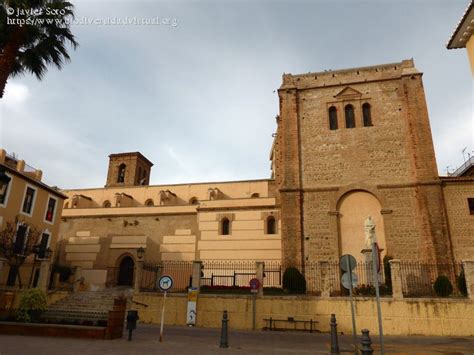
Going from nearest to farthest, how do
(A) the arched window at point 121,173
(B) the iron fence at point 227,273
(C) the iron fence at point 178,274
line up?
1. (B) the iron fence at point 227,273
2. (C) the iron fence at point 178,274
3. (A) the arched window at point 121,173

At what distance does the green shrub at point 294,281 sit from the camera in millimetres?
18250

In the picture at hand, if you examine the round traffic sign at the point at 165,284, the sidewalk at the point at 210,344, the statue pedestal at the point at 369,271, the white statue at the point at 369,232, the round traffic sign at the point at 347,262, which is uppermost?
the white statue at the point at 369,232

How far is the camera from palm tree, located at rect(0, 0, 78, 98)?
11.9 meters

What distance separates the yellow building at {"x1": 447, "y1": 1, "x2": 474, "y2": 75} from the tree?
21394mm

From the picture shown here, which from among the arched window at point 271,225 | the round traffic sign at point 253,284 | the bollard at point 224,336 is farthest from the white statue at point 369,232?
the bollard at point 224,336

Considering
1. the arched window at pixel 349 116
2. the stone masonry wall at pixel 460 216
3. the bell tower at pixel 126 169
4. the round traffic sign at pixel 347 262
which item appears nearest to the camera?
the round traffic sign at pixel 347 262

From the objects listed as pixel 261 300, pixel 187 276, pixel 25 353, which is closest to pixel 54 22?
pixel 25 353

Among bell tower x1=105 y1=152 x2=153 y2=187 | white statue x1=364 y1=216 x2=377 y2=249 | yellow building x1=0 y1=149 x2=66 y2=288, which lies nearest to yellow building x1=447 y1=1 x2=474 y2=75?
white statue x1=364 y1=216 x2=377 y2=249

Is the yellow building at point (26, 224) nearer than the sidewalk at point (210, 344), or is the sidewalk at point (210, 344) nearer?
the sidewalk at point (210, 344)

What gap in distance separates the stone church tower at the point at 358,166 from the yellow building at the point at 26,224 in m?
15.4

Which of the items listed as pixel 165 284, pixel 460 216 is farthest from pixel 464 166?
pixel 165 284

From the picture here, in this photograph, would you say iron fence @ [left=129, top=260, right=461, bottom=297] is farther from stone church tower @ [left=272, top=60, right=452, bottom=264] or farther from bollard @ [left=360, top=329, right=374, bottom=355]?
bollard @ [left=360, top=329, right=374, bottom=355]

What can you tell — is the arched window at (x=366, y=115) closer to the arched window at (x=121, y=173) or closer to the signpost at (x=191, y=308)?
the signpost at (x=191, y=308)

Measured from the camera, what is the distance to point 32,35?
1300 cm
